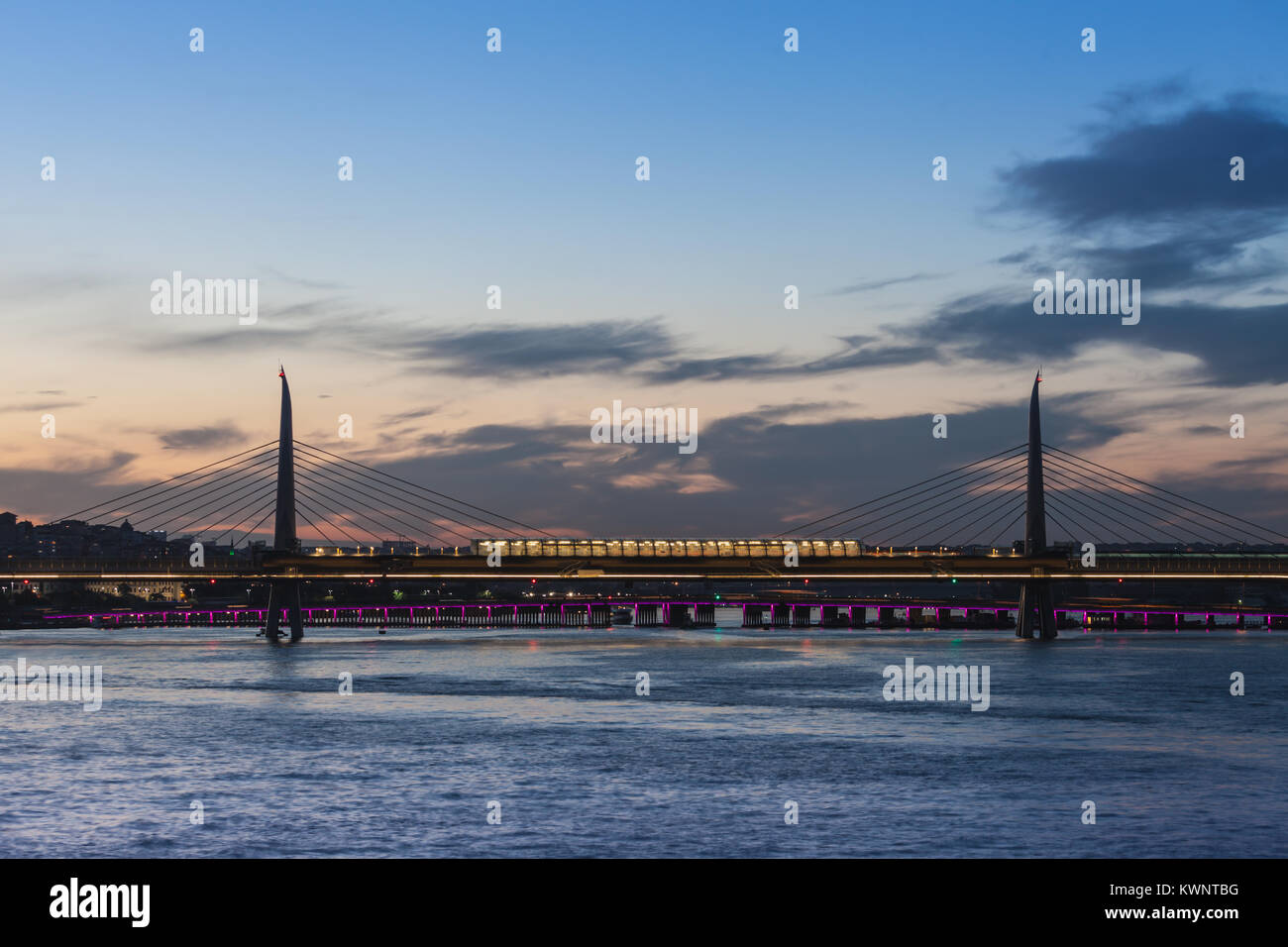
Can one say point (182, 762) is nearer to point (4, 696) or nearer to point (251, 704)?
point (251, 704)

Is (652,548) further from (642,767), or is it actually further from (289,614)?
(642,767)

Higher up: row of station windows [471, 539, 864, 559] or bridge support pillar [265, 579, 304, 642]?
row of station windows [471, 539, 864, 559]

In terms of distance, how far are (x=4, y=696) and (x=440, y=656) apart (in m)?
54.0

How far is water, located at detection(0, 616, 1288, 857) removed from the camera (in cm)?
3462

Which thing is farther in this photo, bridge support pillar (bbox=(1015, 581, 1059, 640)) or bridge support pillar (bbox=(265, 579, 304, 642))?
bridge support pillar (bbox=(265, 579, 304, 642))

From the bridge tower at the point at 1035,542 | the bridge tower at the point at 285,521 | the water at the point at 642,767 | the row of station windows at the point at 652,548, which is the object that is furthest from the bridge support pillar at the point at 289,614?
the bridge tower at the point at 1035,542

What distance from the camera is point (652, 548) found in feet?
518

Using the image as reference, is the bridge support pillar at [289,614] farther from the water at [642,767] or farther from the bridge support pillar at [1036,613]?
the bridge support pillar at [1036,613]

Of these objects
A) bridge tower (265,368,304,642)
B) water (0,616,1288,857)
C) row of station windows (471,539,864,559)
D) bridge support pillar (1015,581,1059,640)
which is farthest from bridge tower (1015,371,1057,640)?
bridge tower (265,368,304,642)

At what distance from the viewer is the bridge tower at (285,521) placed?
153 metres

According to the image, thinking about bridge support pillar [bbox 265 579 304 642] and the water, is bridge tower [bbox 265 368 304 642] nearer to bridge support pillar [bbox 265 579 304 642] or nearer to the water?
bridge support pillar [bbox 265 579 304 642]
